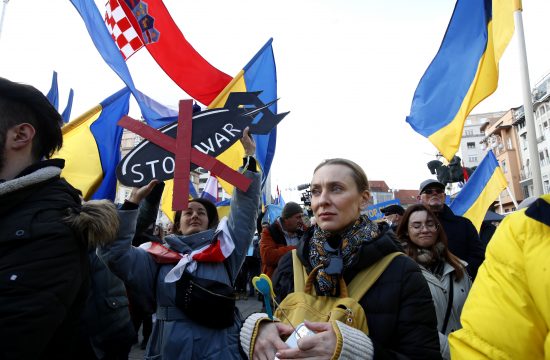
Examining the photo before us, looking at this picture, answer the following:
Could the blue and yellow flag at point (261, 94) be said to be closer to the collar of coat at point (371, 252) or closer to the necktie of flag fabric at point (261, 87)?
the necktie of flag fabric at point (261, 87)

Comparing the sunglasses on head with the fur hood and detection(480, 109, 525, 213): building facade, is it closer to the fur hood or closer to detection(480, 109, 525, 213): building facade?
the fur hood

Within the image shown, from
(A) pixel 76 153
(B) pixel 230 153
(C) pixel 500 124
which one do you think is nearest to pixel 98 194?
(A) pixel 76 153

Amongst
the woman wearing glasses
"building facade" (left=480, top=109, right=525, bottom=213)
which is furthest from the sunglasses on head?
"building facade" (left=480, top=109, right=525, bottom=213)

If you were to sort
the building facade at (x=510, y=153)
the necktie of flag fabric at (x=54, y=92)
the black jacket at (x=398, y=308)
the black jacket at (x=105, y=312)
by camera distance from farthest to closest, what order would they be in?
the building facade at (x=510, y=153), the necktie of flag fabric at (x=54, y=92), the black jacket at (x=105, y=312), the black jacket at (x=398, y=308)

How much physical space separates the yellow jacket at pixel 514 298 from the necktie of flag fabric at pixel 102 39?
4634 millimetres

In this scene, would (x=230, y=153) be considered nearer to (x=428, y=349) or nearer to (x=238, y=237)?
(x=238, y=237)

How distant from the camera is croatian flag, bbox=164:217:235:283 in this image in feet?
8.19

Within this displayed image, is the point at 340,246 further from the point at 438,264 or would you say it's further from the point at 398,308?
the point at 438,264

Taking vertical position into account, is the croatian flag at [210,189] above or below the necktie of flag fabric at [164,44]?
below

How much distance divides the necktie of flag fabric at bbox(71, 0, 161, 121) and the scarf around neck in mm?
3942

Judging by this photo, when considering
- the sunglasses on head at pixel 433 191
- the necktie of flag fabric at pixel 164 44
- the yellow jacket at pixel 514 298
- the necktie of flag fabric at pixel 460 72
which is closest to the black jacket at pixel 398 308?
the yellow jacket at pixel 514 298

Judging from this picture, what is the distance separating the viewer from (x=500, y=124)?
62500 mm

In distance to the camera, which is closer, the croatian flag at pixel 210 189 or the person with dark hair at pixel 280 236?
the person with dark hair at pixel 280 236

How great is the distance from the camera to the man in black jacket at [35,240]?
3.93ft
